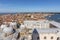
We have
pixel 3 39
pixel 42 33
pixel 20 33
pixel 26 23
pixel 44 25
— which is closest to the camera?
pixel 42 33

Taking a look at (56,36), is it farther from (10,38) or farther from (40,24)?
(40,24)

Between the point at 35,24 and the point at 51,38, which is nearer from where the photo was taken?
the point at 51,38

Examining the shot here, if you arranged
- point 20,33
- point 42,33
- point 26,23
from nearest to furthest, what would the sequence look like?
point 42,33
point 20,33
point 26,23

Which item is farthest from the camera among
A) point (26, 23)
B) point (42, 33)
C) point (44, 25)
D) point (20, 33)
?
point (26, 23)

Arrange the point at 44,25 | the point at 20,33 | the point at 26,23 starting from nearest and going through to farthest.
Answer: the point at 20,33, the point at 44,25, the point at 26,23

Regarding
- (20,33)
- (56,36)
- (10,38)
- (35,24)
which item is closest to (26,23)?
(35,24)

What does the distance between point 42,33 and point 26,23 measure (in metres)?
10.6

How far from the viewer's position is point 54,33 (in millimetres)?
10109

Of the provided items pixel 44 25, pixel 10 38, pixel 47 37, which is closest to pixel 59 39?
pixel 47 37

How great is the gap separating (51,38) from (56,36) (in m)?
0.41

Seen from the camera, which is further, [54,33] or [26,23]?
[26,23]

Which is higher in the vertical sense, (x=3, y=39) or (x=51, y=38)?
(x=51, y=38)

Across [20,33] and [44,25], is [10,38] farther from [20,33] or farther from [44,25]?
[44,25]

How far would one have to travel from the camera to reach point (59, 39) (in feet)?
33.5
